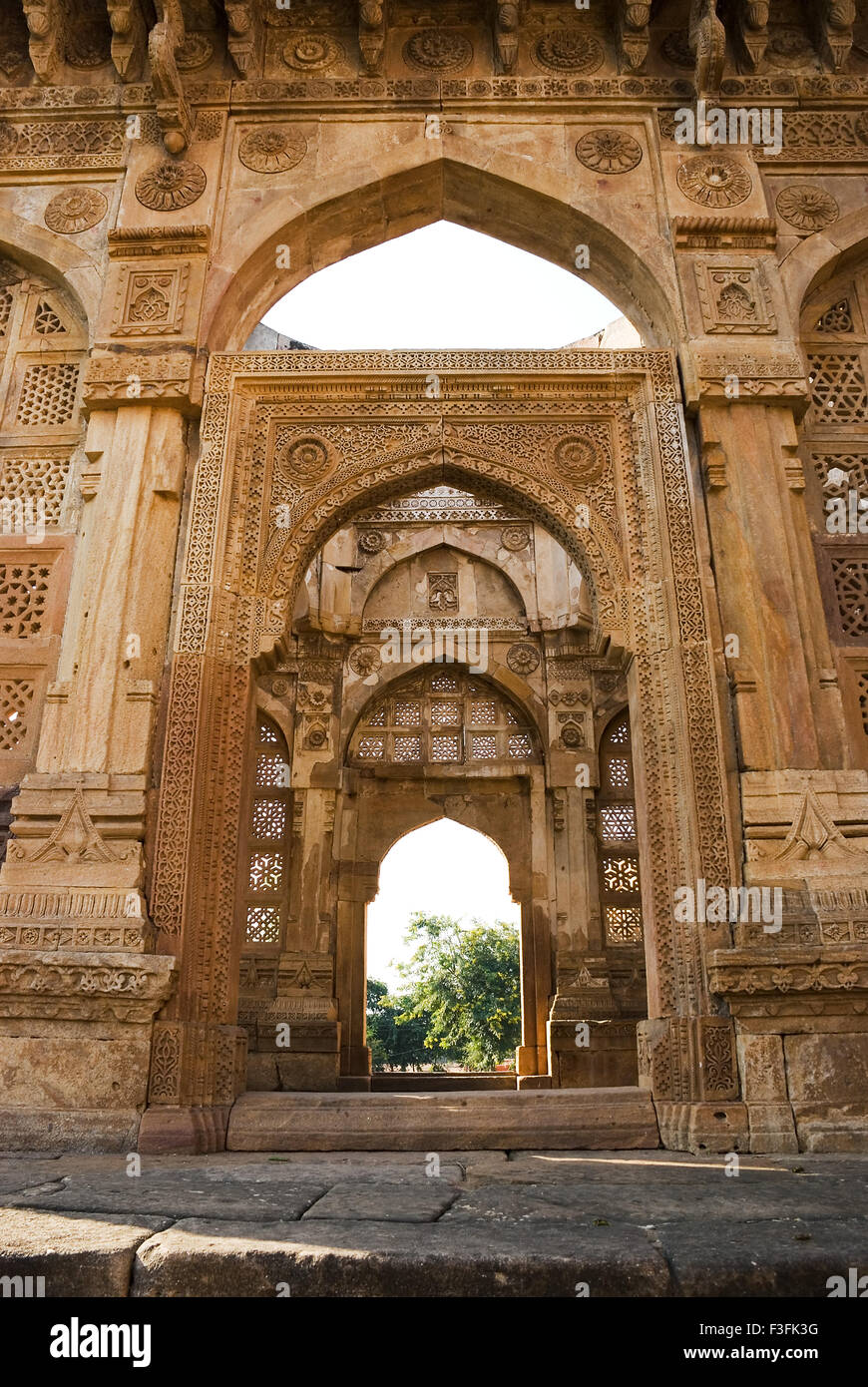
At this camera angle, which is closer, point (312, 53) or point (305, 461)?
point (305, 461)

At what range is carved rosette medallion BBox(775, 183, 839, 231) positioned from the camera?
6.80 m

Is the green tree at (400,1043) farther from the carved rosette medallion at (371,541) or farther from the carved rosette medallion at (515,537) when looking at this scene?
the carved rosette medallion at (515,537)

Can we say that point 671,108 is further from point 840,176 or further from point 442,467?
point 442,467

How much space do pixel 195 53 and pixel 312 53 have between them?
903 mm

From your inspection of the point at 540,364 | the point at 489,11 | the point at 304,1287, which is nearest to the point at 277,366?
the point at 540,364

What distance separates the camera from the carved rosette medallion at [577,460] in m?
6.45

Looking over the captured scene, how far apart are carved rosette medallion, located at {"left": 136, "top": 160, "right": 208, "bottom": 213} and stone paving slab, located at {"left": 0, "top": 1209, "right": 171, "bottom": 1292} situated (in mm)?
6566

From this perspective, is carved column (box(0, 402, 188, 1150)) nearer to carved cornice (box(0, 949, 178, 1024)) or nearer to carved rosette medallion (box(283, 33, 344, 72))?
carved cornice (box(0, 949, 178, 1024))

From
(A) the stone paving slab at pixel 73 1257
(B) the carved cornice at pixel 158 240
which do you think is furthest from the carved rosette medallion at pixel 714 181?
(A) the stone paving slab at pixel 73 1257

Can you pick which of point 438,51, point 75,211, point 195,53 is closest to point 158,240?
point 75,211

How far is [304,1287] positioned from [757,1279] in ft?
3.43

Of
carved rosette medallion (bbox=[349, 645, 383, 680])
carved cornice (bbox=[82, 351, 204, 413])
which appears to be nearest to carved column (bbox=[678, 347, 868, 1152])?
carved cornice (bbox=[82, 351, 204, 413])

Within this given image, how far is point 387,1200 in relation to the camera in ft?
10.2

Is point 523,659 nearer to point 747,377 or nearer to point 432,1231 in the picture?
point 747,377
